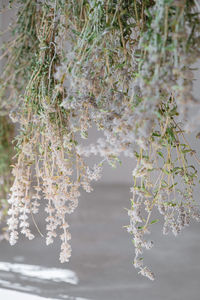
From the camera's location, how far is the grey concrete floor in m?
1.48

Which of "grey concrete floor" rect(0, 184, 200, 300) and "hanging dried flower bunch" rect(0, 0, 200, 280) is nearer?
"hanging dried flower bunch" rect(0, 0, 200, 280)

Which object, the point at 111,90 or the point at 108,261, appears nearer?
the point at 111,90

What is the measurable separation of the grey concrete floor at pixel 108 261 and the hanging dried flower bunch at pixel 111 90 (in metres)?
0.83

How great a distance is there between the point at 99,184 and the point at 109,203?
0.51 ft

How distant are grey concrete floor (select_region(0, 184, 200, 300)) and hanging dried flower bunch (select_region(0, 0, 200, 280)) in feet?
2.72

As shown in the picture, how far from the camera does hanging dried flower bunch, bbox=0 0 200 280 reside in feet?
1.68

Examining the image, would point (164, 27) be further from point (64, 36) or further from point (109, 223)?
point (109, 223)

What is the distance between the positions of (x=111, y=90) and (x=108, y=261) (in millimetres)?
1311

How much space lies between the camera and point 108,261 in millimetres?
1784

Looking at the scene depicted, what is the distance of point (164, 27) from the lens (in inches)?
20.2

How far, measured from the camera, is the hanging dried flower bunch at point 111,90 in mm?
513

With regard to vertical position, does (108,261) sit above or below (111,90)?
below

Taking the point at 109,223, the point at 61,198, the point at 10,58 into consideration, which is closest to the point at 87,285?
the point at 109,223

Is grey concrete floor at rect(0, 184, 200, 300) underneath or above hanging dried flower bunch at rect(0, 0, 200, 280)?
underneath
